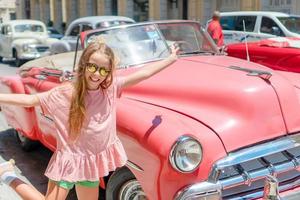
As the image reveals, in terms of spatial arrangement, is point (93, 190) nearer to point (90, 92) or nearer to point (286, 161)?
point (90, 92)

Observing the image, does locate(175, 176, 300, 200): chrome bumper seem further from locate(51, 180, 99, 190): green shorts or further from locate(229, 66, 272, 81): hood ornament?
locate(229, 66, 272, 81): hood ornament

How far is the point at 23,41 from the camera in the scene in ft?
55.9

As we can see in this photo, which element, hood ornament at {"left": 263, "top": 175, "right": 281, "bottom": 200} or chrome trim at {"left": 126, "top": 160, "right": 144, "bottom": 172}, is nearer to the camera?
hood ornament at {"left": 263, "top": 175, "right": 281, "bottom": 200}

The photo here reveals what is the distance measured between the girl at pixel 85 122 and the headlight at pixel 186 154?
1.11 ft

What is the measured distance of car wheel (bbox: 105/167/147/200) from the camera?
333cm

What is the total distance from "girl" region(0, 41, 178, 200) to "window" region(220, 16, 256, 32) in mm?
11303

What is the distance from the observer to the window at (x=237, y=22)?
1383 cm

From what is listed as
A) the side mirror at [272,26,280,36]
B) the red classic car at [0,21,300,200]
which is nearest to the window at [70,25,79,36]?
the side mirror at [272,26,280,36]

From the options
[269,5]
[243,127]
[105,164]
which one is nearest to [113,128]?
[105,164]

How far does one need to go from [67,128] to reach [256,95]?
1401mm

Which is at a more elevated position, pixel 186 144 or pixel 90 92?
pixel 90 92

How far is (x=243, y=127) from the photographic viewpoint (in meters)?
3.29

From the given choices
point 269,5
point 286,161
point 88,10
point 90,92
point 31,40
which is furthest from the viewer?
point 88,10

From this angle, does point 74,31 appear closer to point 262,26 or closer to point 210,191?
point 262,26
